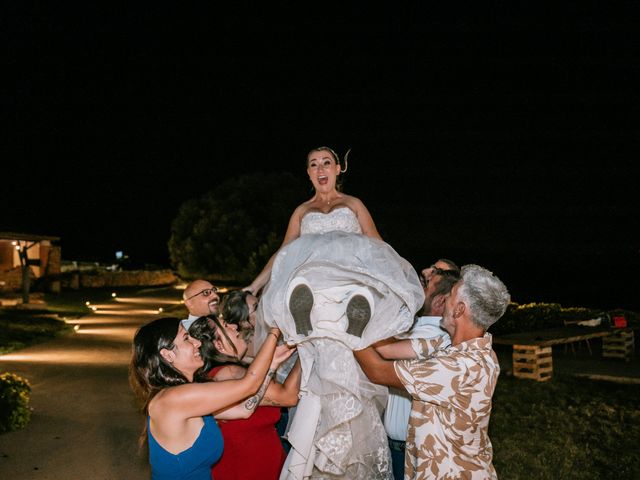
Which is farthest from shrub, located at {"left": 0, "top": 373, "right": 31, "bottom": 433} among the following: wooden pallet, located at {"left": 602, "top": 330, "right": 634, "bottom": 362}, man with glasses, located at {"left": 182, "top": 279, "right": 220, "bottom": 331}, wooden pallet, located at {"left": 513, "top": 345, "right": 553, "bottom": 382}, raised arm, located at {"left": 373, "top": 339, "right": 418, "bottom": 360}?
wooden pallet, located at {"left": 602, "top": 330, "right": 634, "bottom": 362}

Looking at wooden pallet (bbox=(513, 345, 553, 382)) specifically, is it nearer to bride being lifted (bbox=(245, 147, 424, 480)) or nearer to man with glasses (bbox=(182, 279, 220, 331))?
man with glasses (bbox=(182, 279, 220, 331))

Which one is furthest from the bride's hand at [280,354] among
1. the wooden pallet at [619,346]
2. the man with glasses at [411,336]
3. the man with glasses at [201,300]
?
the wooden pallet at [619,346]

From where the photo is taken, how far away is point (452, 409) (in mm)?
2666

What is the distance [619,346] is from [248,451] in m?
11.9

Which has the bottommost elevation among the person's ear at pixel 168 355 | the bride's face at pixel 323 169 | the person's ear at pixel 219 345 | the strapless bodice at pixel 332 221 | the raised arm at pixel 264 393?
the raised arm at pixel 264 393

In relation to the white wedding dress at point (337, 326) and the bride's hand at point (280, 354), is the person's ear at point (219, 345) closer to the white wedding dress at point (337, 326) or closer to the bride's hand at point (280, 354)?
the bride's hand at point (280, 354)

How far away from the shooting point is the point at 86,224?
62094mm

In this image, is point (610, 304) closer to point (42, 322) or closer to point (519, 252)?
point (519, 252)

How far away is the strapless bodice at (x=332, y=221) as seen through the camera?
11.9 ft

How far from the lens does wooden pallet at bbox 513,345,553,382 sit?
10250 mm

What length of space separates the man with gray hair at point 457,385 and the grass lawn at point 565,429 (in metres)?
3.92

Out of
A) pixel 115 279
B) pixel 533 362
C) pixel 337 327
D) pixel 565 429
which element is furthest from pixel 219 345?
pixel 115 279

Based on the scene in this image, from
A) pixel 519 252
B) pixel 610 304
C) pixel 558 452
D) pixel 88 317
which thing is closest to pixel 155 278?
pixel 88 317

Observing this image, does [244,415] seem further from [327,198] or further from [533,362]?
[533,362]
